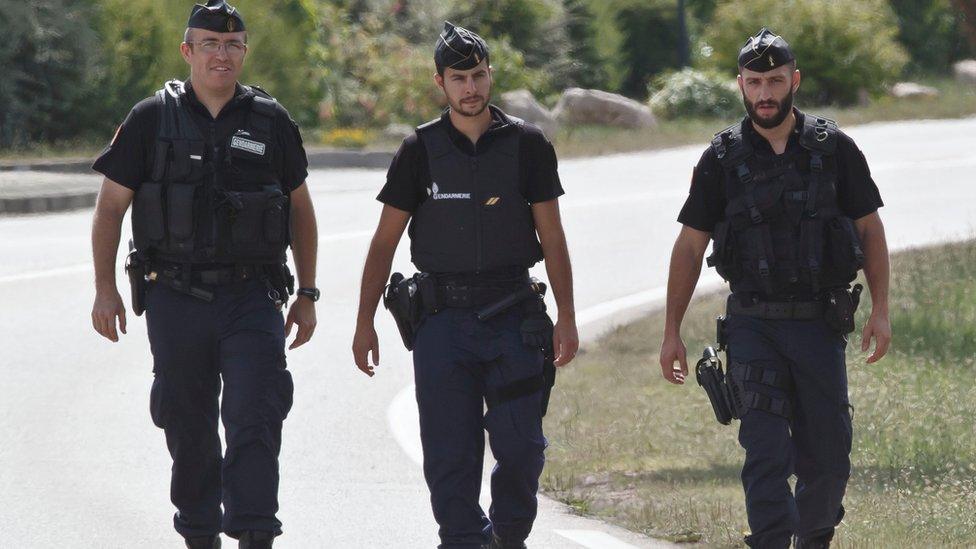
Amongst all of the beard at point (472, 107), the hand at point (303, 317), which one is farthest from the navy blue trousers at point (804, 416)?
the hand at point (303, 317)

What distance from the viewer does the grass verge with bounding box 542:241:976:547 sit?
6645 millimetres

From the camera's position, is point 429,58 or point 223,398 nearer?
point 223,398

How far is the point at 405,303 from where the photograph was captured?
5.72 meters

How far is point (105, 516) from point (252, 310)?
177cm

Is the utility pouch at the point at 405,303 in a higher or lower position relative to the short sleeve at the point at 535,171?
lower

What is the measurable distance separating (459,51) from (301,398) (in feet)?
15.2

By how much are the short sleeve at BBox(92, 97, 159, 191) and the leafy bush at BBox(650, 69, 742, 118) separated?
1235 inches

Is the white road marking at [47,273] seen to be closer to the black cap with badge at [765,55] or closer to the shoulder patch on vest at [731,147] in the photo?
the shoulder patch on vest at [731,147]

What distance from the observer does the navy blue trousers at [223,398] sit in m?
5.60

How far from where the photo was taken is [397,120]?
1328 inches

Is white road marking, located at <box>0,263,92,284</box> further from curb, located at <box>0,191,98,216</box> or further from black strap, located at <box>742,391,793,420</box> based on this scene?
black strap, located at <box>742,391,793,420</box>

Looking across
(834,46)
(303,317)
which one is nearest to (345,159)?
(834,46)

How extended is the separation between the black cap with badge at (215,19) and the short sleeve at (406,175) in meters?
0.68

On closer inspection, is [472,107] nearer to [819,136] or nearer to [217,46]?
[217,46]
